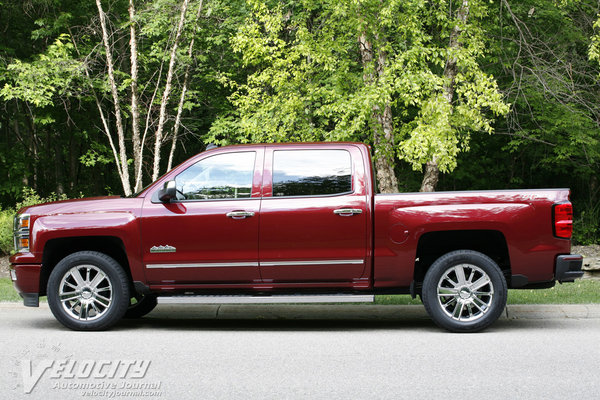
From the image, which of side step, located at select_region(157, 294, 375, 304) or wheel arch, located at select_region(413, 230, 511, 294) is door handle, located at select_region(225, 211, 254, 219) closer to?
side step, located at select_region(157, 294, 375, 304)

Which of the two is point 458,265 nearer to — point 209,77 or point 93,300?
point 93,300

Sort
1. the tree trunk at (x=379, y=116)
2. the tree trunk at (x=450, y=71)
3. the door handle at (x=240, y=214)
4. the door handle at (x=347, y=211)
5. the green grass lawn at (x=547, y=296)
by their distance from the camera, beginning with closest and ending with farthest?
the door handle at (x=347, y=211) < the door handle at (x=240, y=214) < the green grass lawn at (x=547, y=296) < the tree trunk at (x=379, y=116) < the tree trunk at (x=450, y=71)

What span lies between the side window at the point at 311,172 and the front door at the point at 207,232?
267mm

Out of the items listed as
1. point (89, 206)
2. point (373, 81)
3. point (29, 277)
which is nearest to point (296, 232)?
point (89, 206)

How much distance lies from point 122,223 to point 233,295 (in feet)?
5.03

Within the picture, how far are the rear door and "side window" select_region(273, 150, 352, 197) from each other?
12 millimetres

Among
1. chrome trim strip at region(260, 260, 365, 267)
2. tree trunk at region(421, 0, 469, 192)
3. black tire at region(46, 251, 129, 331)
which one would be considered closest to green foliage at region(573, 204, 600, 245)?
tree trunk at region(421, 0, 469, 192)

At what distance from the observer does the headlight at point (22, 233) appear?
8641 mm

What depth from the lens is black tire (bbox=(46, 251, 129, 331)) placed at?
841 cm

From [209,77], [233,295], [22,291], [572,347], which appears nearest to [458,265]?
[572,347]

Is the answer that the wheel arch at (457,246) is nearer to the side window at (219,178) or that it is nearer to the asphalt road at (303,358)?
the asphalt road at (303,358)

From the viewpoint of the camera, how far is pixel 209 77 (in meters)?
21.1

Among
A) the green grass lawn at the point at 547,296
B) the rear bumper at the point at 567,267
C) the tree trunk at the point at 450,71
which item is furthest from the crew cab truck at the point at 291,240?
the tree trunk at the point at 450,71

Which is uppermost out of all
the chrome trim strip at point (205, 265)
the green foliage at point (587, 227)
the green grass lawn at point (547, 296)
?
the chrome trim strip at point (205, 265)
